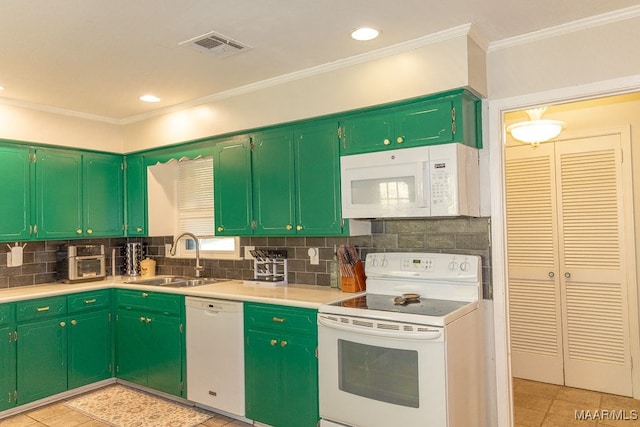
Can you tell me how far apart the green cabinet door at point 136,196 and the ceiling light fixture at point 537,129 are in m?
3.42

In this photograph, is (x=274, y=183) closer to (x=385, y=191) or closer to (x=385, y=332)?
(x=385, y=191)

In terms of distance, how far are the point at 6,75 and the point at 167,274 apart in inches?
87.3

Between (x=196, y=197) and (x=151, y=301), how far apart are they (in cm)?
115

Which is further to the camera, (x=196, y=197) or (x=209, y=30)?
(x=196, y=197)

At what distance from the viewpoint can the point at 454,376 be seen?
2318 mm

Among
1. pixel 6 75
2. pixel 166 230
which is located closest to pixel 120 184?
pixel 166 230

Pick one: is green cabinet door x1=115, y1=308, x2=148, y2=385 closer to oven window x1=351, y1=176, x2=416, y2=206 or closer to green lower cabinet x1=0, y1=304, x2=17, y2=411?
green lower cabinet x1=0, y1=304, x2=17, y2=411

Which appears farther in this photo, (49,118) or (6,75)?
(49,118)

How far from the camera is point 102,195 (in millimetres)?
4371

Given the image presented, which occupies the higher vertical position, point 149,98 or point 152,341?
point 149,98

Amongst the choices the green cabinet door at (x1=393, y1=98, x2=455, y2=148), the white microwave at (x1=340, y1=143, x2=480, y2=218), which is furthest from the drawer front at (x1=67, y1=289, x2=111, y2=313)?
the green cabinet door at (x1=393, y1=98, x2=455, y2=148)

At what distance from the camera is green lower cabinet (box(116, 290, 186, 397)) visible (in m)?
3.54

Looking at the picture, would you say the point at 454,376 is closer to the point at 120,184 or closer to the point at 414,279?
the point at 414,279

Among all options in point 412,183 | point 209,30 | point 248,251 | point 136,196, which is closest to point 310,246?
point 248,251
